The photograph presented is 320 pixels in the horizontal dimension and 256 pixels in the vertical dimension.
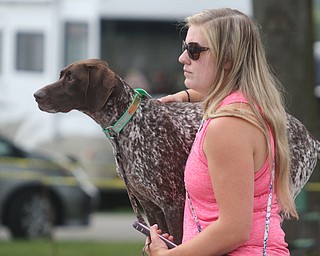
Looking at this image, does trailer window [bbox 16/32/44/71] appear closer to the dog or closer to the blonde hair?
the dog

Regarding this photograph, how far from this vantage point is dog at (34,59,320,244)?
368 cm

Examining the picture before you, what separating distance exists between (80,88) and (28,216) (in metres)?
9.67

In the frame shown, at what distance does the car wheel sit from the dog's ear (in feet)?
30.7

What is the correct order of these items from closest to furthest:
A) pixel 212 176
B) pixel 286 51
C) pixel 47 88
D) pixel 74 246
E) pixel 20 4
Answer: pixel 212 176, pixel 47 88, pixel 286 51, pixel 74 246, pixel 20 4

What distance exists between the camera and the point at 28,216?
1323 cm

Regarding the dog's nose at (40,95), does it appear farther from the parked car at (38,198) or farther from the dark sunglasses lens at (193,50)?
the parked car at (38,198)

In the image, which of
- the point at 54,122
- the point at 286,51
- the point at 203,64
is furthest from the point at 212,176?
the point at 54,122

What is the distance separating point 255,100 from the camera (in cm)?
306

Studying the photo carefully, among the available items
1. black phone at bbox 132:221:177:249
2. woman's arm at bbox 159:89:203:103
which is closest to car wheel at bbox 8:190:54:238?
woman's arm at bbox 159:89:203:103

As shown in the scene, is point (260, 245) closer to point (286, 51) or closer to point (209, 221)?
point (209, 221)

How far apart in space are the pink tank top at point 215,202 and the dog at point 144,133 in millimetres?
582

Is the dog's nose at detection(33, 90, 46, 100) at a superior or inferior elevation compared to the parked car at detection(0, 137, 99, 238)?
superior

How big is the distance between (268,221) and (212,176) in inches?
10.2

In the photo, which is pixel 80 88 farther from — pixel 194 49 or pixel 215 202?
pixel 215 202
